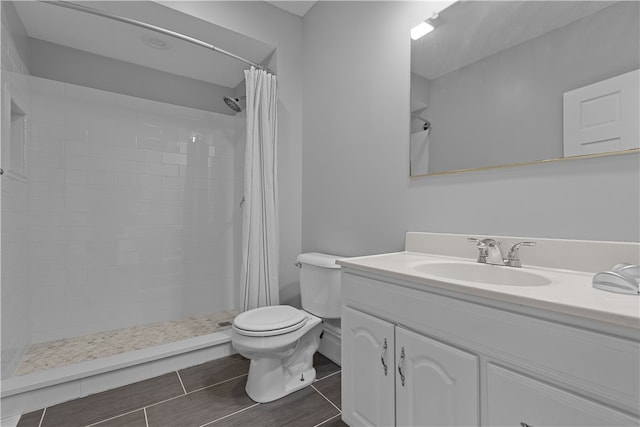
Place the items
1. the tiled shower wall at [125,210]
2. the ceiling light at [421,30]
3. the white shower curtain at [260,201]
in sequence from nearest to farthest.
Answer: the ceiling light at [421,30] < the white shower curtain at [260,201] < the tiled shower wall at [125,210]

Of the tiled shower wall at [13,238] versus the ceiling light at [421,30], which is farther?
the tiled shower wall at [13,238]

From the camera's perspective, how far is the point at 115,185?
243 cm

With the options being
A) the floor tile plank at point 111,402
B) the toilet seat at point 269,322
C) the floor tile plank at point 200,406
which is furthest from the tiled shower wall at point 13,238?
the toilet seat at point 269,322

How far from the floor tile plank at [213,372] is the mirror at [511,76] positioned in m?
1.59

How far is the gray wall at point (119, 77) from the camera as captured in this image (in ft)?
7.31

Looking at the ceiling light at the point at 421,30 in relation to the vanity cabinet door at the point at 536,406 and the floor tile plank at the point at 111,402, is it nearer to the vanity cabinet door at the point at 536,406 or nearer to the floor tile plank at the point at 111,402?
the vanity cabinet door at the point at 536,406

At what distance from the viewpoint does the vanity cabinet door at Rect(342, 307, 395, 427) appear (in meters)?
1.08

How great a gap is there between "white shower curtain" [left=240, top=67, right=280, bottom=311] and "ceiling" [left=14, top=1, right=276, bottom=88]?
15.8 inches

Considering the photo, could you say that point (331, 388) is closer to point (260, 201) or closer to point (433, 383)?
point (433, 383)

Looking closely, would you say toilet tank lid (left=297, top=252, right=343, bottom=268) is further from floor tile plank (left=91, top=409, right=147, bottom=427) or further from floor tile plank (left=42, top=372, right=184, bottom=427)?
floor tile plank (left=91, top=409, right=147, bottom=427)

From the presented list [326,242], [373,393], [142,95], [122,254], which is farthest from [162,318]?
[373,393]

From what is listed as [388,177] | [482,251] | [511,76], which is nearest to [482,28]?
[511,76]

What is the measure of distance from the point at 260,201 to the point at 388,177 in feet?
2.96

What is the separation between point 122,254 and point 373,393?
2306mm
